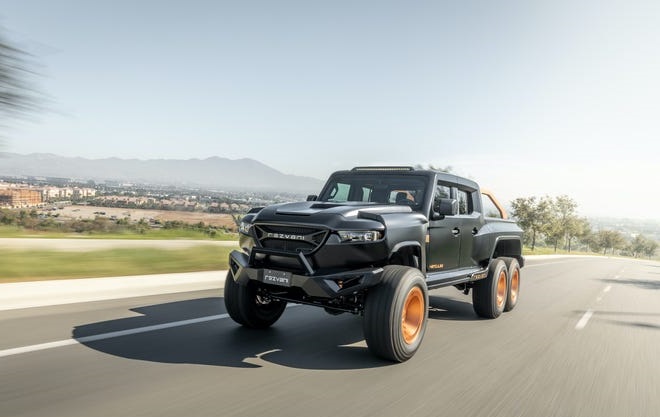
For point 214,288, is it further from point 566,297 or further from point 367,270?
point 566,297

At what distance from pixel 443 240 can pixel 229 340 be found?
2864 millimetres

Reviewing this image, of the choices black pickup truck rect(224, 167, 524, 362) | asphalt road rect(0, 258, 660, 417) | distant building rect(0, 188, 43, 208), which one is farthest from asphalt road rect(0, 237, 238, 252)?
black pickup truck rect(224, 167, 524, 362)

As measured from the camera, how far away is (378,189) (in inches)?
261

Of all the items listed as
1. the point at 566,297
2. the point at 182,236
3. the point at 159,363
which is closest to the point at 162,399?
the point at 159,363

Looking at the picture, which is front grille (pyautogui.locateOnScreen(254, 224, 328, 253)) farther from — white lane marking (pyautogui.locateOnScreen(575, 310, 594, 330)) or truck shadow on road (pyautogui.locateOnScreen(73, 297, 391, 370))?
white lane marking (pyautogui.locateOnScreen(575, 310, 594, 330))

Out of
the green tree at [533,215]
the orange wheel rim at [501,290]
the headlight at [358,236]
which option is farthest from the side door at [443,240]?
the green tree at [533,215]

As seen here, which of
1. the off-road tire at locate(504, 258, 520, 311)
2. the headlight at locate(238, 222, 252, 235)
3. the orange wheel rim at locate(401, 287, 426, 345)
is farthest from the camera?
the off-road tire at locate(504, 258, 520, 311)

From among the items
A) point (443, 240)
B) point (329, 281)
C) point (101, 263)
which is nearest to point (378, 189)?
point (443, 240)

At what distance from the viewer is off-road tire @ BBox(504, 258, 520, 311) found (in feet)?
27.2

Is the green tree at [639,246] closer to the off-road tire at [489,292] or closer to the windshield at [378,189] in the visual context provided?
the off-road tire at [489,292]


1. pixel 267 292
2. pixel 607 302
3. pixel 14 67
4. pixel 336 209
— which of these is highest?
pixel 14 67

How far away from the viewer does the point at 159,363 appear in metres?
4.53

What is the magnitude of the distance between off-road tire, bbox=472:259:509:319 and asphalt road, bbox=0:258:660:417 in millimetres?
207

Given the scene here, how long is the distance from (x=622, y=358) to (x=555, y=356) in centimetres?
79
